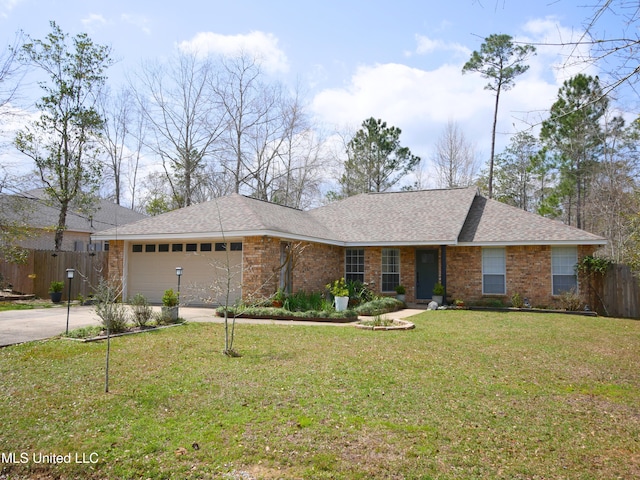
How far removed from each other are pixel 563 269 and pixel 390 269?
6.08m

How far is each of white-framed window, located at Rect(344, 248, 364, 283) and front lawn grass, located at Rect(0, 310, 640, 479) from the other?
9.89 meters

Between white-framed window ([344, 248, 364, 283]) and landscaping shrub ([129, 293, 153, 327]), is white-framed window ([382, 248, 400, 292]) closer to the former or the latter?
white-framed window ([344, 248, 364, 283])

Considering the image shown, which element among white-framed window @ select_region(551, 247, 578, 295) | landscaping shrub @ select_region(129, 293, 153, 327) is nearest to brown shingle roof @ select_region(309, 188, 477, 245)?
white-framed window @ select_region(551, 247, 578, 295)

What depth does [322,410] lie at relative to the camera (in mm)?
5125

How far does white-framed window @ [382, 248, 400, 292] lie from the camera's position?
1838 centimetres

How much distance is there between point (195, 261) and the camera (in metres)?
16.3

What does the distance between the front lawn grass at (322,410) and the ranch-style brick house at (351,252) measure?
6.53 m

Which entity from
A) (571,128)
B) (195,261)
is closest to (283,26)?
(195,261)

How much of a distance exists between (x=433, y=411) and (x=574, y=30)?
404 cm

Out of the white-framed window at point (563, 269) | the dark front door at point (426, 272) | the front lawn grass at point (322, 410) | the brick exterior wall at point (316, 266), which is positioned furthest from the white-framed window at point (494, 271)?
the front lawn grass at point (322, 410)

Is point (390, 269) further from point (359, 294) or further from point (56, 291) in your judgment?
point (56, 291)

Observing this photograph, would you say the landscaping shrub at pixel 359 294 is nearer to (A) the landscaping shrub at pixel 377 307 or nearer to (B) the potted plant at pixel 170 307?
(A) the landscaping shrub at pixel 377 307

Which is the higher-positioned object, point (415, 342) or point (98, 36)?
point (98, 36)

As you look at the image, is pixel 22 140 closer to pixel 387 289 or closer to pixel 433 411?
pixel 387 289
